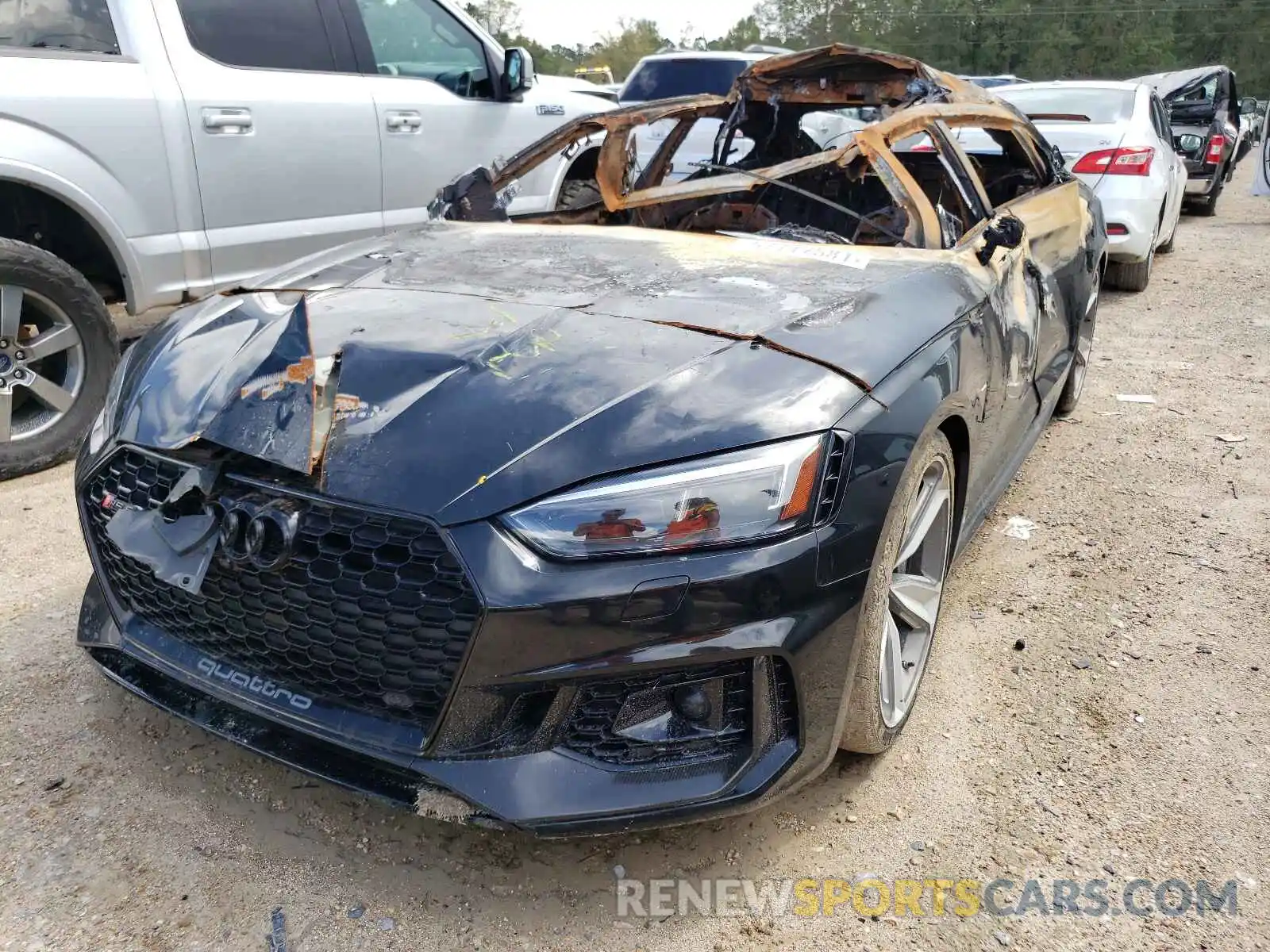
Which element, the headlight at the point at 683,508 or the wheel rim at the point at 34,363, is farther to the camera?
the wheel rim at the point at 34,363

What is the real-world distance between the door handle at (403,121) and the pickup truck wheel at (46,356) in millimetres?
1654

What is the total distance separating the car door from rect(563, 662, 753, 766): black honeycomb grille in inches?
126

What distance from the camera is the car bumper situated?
1.64m

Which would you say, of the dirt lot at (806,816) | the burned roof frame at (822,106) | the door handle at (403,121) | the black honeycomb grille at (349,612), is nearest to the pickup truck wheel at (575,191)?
the door handle at (403,121)

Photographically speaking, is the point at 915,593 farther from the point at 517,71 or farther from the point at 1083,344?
the point at 517,71

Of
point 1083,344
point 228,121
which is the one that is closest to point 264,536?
point 228,121

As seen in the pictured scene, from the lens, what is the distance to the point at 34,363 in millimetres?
3701

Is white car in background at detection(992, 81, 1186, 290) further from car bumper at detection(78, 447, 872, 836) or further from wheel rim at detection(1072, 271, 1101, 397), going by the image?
car bumper at detection(78, 447, 872, 836)

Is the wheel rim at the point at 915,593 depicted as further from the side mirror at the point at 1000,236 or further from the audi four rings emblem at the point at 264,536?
the audi four rings emblem at the point at 264,536

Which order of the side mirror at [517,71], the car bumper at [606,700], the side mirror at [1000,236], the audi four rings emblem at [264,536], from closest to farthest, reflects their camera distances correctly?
the car bumper at [606,700] → the audi four rings emblem at [264,536] → the side mirror at [1000,236] → the side mirror at [517,71]

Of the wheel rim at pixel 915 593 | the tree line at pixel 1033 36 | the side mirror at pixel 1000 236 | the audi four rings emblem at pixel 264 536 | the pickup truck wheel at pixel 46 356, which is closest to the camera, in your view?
the audi four rings emblem at pixel 264 536

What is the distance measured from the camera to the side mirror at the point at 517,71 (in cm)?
503

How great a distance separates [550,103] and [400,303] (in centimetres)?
377

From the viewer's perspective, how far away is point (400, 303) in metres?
2.27
